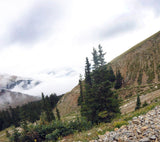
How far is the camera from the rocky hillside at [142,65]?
4812 centimetres

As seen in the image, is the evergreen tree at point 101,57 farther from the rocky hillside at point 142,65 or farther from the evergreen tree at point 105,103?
the evergreen tree at point 105,103

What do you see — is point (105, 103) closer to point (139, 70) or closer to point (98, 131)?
point (98, 131)

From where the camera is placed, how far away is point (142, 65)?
56969 millimetres

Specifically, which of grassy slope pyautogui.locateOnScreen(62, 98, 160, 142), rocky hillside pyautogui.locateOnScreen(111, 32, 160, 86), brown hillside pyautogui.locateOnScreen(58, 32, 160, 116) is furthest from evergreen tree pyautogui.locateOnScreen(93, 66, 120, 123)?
rocky hillside pyautogui.locateOnScreen(111, 32, 160, 86)

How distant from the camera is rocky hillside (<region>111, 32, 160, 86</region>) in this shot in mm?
48125

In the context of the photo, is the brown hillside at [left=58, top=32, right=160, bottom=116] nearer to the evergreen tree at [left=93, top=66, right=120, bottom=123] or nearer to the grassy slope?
the evergreen tree at [left=93, top=66, right=120, bottom=123]

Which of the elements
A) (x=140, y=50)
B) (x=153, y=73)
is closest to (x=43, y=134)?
(x=153, y=73)

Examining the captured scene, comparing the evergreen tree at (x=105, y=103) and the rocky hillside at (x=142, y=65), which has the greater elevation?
the rocky hillside at (x=142, y=65)

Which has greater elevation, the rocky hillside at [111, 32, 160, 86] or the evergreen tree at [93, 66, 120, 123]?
the rocky hillside at [111, 32, 160, 86]

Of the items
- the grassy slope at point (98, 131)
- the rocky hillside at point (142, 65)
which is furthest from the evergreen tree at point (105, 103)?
the rocky hillside at point (142, 65)

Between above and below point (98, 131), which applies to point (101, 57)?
above

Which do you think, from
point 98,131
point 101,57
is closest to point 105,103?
point 98,131

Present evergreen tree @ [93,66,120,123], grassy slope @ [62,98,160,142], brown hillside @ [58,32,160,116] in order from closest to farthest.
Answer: grassy slope @ [62,98,160,142]
evergreen tree @ [93,66,120,123]
brown hillside @ [58,32,160,116]

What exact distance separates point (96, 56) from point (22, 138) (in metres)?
43.0
